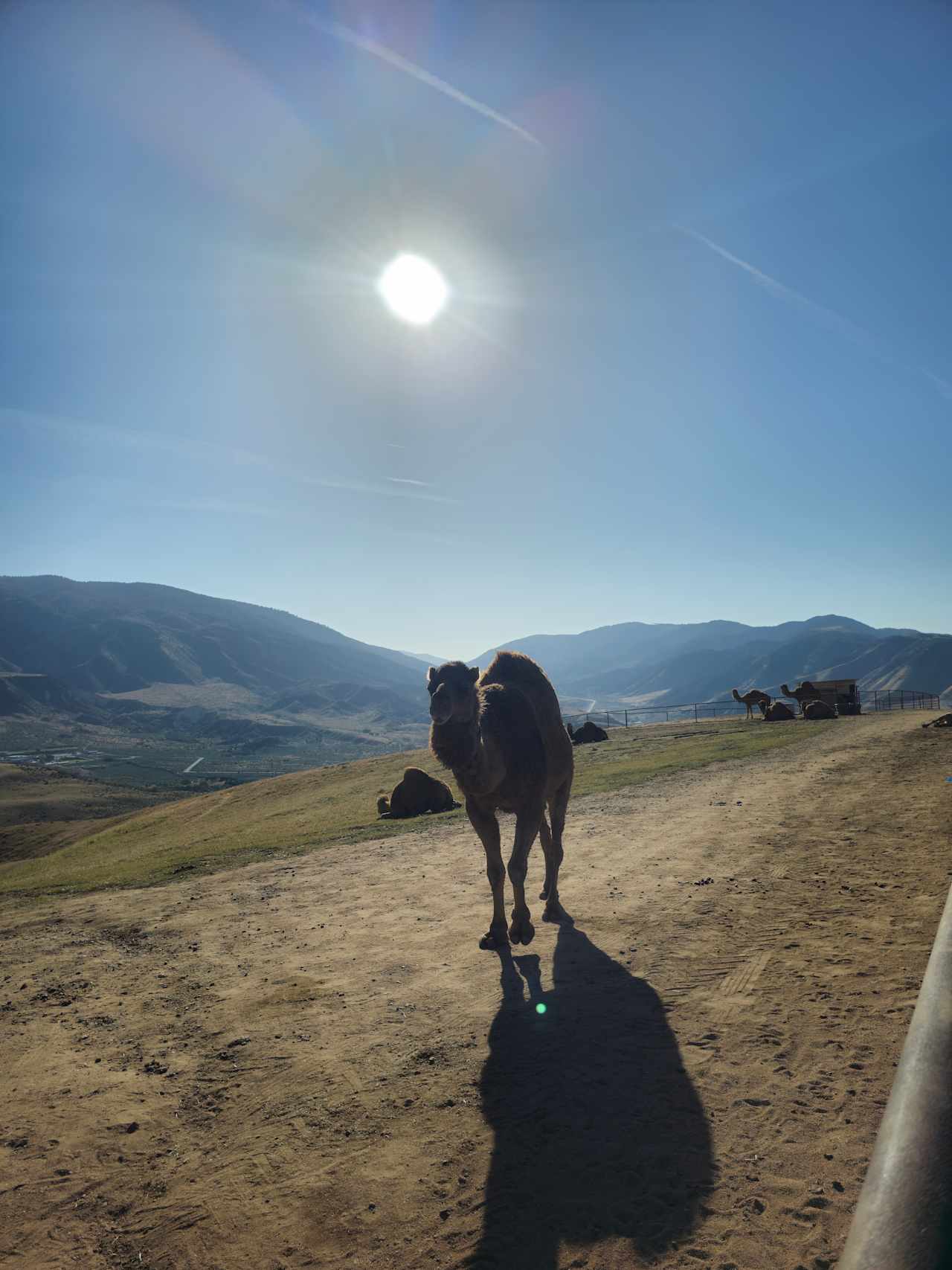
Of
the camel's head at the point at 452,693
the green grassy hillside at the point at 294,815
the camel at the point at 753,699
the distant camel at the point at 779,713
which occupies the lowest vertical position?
the green grassy hillside at the point at 294,815

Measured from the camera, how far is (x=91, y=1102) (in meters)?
5.11

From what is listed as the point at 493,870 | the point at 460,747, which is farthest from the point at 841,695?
the point at 460,747

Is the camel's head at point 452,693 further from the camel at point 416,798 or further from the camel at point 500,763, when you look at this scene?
the camel at point 416,798

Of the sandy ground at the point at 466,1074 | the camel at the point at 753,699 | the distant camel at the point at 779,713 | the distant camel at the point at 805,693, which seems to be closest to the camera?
the sandy ground at the point at 466,1074

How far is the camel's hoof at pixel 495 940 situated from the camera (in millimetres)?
7570

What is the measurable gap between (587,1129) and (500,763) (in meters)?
3.65

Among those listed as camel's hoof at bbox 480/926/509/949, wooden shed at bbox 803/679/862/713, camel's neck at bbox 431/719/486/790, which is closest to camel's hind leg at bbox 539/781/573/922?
camel's hoof at bbox 480/926/509/949

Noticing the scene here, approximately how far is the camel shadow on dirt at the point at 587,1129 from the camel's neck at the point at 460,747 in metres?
2.12

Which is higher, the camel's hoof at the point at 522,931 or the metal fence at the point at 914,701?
the camel's hoof at the point at 522,931

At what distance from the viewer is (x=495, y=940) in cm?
759

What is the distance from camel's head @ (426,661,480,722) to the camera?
6.62m

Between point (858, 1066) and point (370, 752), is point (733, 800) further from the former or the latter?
point (370, 752)

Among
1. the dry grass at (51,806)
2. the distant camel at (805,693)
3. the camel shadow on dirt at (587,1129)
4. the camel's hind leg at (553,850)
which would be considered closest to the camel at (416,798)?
the camel's hind leg at (553,850)

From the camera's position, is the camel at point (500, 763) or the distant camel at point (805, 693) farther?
the distant camel at point (805, 693)
